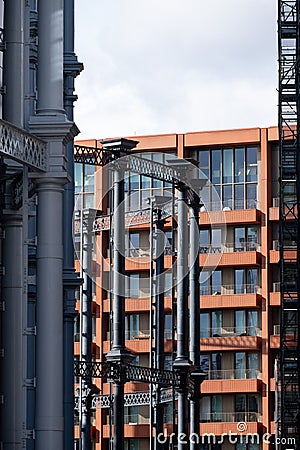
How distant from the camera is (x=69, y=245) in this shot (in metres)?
37.1

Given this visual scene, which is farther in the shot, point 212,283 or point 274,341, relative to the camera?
point 212,283

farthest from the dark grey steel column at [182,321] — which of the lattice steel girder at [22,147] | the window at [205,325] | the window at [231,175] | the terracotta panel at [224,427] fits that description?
the lattice steel girder at [22,147]

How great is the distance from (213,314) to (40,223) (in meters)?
54.1

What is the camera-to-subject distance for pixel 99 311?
81.8 meters

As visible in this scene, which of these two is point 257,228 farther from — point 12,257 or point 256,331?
point 12,257

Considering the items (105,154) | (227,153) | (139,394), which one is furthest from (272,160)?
(105,154)

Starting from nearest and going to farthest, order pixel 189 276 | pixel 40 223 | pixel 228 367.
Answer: pixel 40 223
pixel 189 276
pixel 228 367

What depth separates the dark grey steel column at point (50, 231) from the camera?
25.0 m

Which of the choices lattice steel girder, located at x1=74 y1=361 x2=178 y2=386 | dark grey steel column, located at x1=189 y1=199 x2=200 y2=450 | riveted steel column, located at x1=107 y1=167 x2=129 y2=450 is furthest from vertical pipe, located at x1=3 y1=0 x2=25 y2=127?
dark grey steel column, located at x1=189 y1=199 x2=200 y2=450

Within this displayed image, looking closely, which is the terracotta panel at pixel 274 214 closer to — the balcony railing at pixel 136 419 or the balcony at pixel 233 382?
the balcony at pixel 233 382

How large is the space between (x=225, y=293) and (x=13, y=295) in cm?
5275

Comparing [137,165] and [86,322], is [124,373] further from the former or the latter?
[86,322]

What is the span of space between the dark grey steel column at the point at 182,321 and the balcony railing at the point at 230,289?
864 inches

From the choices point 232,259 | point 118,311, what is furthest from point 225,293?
point 118,311
